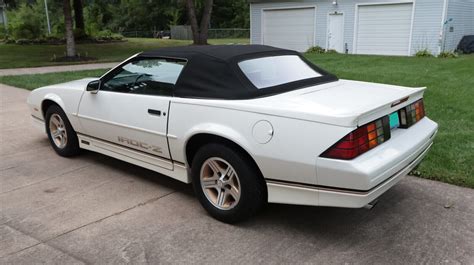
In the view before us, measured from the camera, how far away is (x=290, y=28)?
23.6 m

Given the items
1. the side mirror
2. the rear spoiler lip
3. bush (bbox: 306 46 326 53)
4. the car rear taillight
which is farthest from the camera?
bush (bbox: 306 46 326 53)

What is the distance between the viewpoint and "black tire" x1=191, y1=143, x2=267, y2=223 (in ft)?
11.0

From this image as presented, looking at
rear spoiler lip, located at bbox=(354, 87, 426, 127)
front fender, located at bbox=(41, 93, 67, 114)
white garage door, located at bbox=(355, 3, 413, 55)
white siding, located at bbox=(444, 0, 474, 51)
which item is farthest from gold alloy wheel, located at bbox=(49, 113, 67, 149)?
white siding, located at bbox=(444, 0, 474, 51)

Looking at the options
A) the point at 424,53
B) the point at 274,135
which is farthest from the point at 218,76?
the point at 424,53

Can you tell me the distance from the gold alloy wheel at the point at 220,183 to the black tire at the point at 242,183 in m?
0.04

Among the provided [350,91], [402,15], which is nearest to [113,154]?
[350,91]

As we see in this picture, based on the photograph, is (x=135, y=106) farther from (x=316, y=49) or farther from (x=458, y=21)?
(x=458, y=21)

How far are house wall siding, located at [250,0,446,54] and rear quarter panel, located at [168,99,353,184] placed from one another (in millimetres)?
17852

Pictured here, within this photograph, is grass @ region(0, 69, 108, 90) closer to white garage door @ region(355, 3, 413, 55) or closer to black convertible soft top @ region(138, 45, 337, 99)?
black convertible soft top @ region(138, 45, 337, 99)

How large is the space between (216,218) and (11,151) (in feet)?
11.5

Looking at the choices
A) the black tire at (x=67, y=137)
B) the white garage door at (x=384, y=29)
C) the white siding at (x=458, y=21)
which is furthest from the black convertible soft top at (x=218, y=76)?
the white siding at (x=458, y=21)

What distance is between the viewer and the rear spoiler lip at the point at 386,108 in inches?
118

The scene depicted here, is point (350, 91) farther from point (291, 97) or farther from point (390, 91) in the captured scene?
point (291, 97)

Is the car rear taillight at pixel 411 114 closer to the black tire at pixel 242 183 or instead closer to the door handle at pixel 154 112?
the black tire at pixel 242 183
